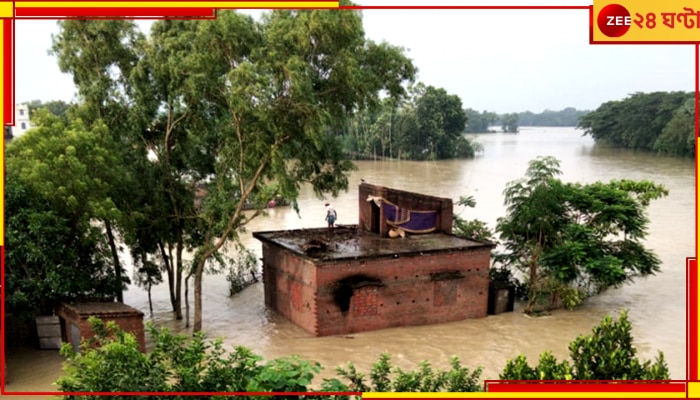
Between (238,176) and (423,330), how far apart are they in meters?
8.16

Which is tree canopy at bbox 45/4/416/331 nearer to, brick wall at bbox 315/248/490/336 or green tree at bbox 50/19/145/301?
green tree at bbox 50/19/145/301

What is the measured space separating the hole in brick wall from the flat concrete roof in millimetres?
746

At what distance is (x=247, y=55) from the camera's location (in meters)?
19.0

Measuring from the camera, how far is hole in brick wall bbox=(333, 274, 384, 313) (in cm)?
2012

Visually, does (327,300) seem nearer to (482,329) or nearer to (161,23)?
A: (482,329)

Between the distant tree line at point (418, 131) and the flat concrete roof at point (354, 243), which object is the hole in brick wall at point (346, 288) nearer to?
the flat concrete roof at point (354, 243)

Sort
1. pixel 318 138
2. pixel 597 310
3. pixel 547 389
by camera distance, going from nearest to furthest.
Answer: pixel 547 389
pixel 318 138
pixel 597 310

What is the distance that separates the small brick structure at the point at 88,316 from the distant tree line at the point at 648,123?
71351 millimetres

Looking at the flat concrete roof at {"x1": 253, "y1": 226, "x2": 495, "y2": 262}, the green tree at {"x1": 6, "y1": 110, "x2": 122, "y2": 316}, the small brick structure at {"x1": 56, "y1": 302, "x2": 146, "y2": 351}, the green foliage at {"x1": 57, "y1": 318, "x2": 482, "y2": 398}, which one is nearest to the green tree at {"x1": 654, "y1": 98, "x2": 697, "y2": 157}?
the flat concrete roof at {"x1": 253, "y1": 226, "x2": 495, "y2": 262}

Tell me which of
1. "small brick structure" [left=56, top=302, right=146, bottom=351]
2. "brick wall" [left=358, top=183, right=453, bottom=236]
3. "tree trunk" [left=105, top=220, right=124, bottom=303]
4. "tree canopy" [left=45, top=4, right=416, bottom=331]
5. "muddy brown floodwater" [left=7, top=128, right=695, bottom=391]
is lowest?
"muddy brown floodwater" [left=7, top=128, right=695, bottom=391]

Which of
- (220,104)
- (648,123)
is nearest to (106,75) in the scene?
(220,104)

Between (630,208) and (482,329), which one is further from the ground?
(630,208)

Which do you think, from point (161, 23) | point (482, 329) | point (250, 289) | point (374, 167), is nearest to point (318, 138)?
point (161, 23)

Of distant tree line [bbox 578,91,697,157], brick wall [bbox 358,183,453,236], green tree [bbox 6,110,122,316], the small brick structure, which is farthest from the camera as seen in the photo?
distant tree line [bbox 578,91,697,157]
